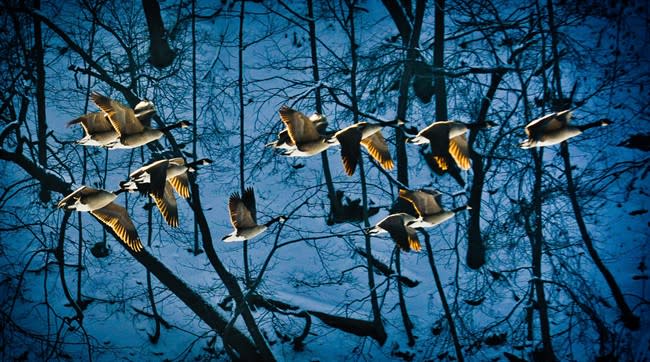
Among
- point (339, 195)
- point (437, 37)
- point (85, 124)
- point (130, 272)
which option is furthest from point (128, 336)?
point (437, 37)

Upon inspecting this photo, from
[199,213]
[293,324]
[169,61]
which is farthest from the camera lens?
[169,61]

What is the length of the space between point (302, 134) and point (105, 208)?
1.71m

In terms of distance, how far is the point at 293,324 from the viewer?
25.9ft

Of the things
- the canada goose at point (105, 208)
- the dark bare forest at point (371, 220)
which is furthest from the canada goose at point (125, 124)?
the dark bare forest at point (371, 220)

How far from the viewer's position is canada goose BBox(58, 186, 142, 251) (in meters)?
3.57

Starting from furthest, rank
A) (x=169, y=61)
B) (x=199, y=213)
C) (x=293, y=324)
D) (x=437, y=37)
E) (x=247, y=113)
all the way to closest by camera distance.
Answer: (x=247, y=113) → (x=169, y=61) → (x=293, y=324) → (x=437, y=37) → (x=199, y=213)

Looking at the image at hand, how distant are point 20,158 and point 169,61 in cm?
451

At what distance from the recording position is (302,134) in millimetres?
3490

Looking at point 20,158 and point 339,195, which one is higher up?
point 339,195

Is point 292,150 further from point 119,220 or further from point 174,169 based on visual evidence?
point 119,220

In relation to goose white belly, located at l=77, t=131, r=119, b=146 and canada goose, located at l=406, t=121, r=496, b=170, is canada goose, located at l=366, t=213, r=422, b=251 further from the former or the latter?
goose white belly, located at l=77, t=131, r=119, b=146

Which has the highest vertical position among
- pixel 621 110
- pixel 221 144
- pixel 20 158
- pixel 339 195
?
pixel 621 110

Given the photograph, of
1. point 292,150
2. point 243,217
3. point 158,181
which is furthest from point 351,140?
point 243,217

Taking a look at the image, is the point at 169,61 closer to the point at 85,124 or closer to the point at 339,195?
the point at 339,195
